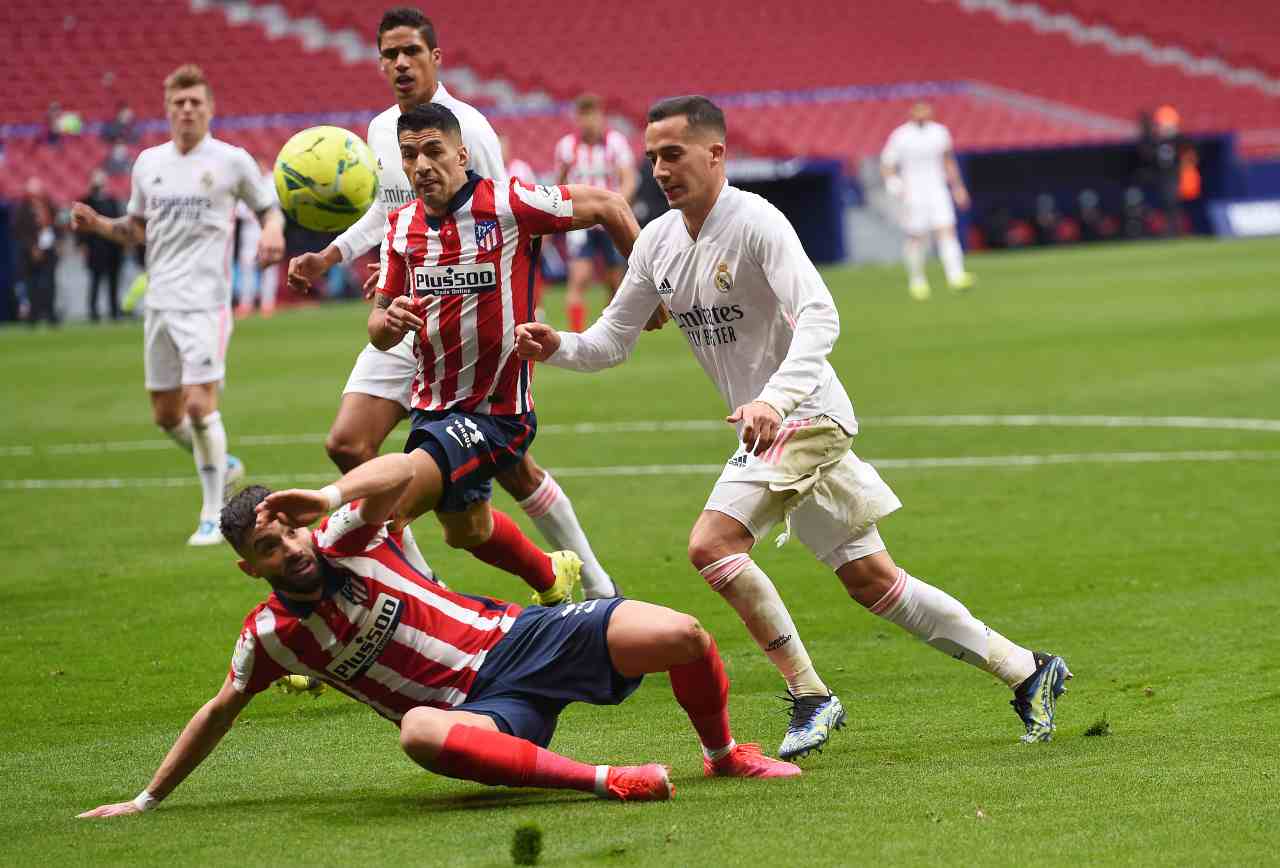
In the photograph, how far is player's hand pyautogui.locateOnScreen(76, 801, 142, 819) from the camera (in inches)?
205

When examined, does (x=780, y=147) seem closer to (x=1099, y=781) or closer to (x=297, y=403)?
(x=297, y=403)

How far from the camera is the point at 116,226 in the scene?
1034 cm

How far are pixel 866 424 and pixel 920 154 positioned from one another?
13552mm

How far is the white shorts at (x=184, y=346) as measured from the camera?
1034 centimetres

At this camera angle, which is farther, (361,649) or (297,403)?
(297,403)

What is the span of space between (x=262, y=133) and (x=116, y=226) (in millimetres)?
23219

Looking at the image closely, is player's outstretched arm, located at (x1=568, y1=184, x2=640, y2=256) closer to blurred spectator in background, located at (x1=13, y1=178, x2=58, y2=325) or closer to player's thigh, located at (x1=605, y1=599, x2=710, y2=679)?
player's thigh, located at (x1=605, y1=599, x2=710, y2=679)

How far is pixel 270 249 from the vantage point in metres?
9.14

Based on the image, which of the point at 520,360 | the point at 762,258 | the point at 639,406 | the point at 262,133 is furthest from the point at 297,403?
the point at 262,133

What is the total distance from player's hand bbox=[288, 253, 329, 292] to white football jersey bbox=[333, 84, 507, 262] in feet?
1.00

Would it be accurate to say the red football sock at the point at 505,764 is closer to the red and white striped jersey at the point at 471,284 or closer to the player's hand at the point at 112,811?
the player's hand at the point at 112,811

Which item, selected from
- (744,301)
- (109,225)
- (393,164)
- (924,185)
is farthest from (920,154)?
(744,301)

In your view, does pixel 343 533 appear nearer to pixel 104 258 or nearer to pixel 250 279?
pixel 104 258

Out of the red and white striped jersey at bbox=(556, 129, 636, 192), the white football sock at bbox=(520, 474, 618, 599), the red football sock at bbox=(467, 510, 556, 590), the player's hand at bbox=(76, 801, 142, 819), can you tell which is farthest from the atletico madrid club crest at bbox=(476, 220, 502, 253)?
the red and white striped jersey at bbox=(556, 129, 636, 192)
